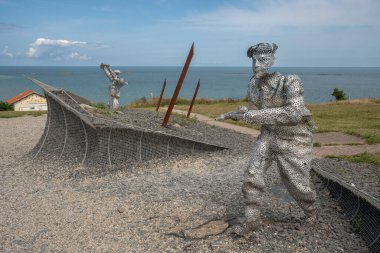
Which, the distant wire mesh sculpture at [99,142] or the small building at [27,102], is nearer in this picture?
the distant wire mesh sculpture at [99,142]

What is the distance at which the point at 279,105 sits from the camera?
533cm

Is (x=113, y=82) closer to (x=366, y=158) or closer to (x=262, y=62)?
(x=366, y=158)

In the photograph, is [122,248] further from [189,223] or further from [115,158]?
[115,158]

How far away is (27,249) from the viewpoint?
5.71m

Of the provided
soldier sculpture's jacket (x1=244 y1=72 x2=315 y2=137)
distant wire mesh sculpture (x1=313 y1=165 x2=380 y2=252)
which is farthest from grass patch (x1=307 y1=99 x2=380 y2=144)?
soldier sculpture's jacket (x1=244 y1=72 x2=315 y2=137)

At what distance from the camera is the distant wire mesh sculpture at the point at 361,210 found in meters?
5.51

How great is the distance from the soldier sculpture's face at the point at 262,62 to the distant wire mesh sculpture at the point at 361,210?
233 centimetres

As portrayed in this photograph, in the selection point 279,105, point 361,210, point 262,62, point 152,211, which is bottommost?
point 152,211

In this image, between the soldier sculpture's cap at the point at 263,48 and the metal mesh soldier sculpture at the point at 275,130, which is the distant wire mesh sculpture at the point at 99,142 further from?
the soldier sculpture's cap at the point at 263,48

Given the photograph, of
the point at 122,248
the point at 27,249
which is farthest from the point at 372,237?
the point at 27,249

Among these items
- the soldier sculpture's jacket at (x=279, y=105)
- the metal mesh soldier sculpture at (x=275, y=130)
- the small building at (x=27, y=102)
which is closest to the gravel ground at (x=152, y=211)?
the metal mesh soldier sculpture at (x=275, y=130)

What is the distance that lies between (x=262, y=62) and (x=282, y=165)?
1.28 meters

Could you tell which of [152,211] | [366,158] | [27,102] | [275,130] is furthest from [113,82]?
[27,102]

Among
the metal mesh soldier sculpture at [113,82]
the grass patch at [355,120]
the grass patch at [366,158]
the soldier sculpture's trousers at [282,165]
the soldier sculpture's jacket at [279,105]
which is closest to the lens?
the soldier sculpture's jacket at [279,105]
